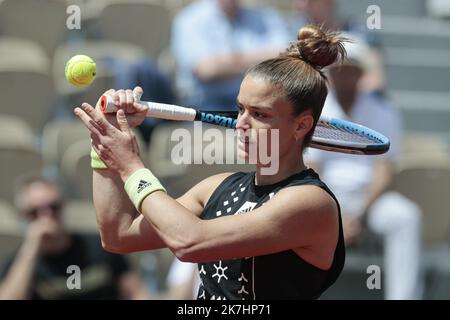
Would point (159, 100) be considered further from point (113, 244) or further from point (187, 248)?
point (187, 248)

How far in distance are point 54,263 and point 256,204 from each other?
9.69 feet

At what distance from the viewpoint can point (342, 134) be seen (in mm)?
3430

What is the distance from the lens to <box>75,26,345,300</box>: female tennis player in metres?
2.80

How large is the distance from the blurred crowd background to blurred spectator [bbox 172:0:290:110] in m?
0.01

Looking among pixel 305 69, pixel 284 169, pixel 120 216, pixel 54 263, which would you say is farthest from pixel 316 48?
pixel 54 263

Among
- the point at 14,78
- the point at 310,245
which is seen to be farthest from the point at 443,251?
the point at 310,245

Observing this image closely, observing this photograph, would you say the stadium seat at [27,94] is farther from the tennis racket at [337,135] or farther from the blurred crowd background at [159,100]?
the tennis racket at [337,135]

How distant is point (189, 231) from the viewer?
2758mm

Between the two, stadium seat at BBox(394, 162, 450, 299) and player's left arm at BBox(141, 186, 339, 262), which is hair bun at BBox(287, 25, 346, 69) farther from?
stadium seat at BBox(394, 162, 450, 299)

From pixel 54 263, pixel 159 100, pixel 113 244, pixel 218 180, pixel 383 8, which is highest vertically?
pixel 383 8

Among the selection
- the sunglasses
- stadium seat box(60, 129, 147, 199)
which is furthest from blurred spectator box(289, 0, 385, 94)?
the sunglasses

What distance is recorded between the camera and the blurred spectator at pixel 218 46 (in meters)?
6.45

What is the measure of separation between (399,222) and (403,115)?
52.5 inches
